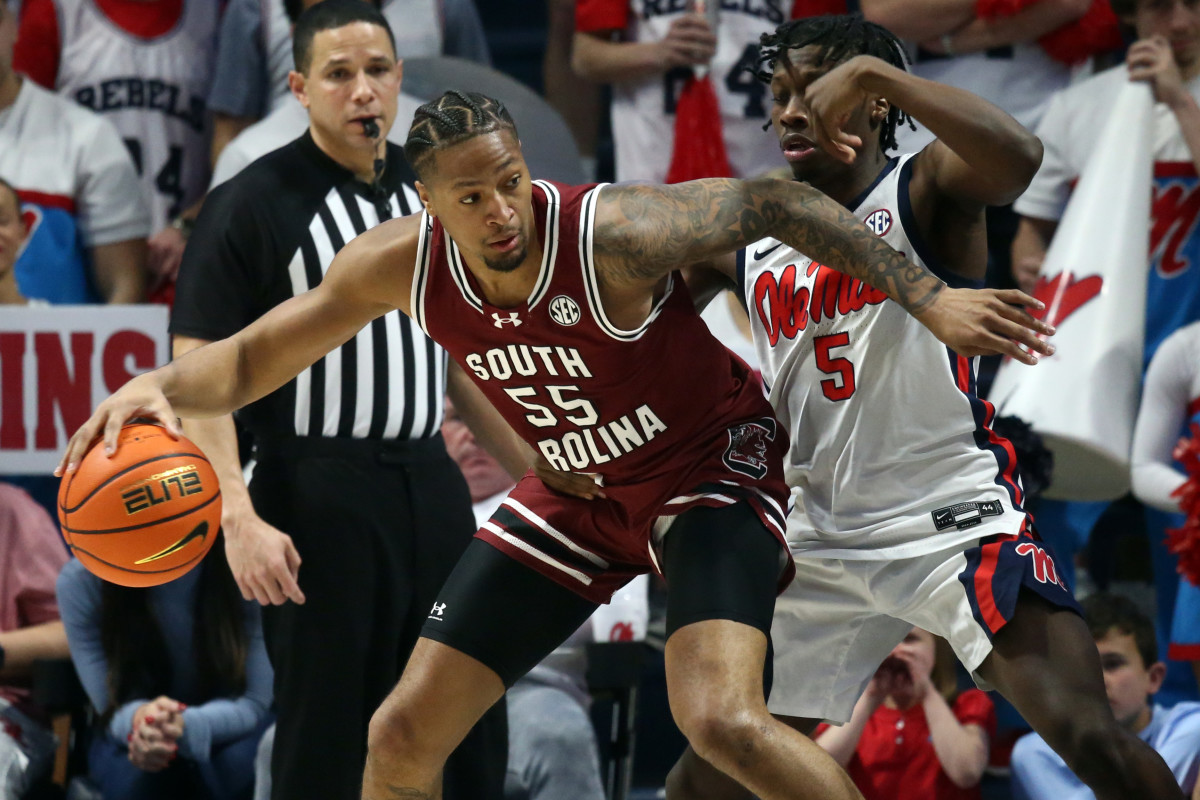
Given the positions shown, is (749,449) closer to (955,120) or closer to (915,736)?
(955,120)

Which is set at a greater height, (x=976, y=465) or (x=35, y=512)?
(x=976, y=465)

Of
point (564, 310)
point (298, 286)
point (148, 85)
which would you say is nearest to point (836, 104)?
point (564, 310)

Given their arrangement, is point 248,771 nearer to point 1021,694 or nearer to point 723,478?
point 723,478

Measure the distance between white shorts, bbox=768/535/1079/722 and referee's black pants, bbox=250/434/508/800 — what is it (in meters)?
0.93

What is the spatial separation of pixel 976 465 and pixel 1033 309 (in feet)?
1.85

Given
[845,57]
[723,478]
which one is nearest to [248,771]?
[723,478]

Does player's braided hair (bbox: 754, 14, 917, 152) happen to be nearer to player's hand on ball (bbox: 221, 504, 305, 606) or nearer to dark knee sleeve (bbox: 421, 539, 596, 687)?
dark knee sleeve (bbox: 421, 539, 596, 687)

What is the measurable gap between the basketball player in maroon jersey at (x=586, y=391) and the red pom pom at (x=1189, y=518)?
6.82 feet

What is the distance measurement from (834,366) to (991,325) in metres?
0.62

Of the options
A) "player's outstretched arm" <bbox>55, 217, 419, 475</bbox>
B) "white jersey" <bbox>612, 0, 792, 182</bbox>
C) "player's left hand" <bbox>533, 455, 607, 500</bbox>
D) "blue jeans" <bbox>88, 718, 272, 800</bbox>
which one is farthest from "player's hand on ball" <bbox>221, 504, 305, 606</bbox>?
"white jersey" <bbox>612, 0, 792, 182</bbox>

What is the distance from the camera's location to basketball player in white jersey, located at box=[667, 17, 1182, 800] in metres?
3.21

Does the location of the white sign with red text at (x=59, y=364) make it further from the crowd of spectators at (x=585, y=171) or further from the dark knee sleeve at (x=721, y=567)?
the dark knee sleeve at (x=721, y=567)

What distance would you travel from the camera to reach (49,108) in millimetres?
6059

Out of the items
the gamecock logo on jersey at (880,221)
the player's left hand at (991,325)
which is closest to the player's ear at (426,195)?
the gamecock logo on jersey at (880,221)
